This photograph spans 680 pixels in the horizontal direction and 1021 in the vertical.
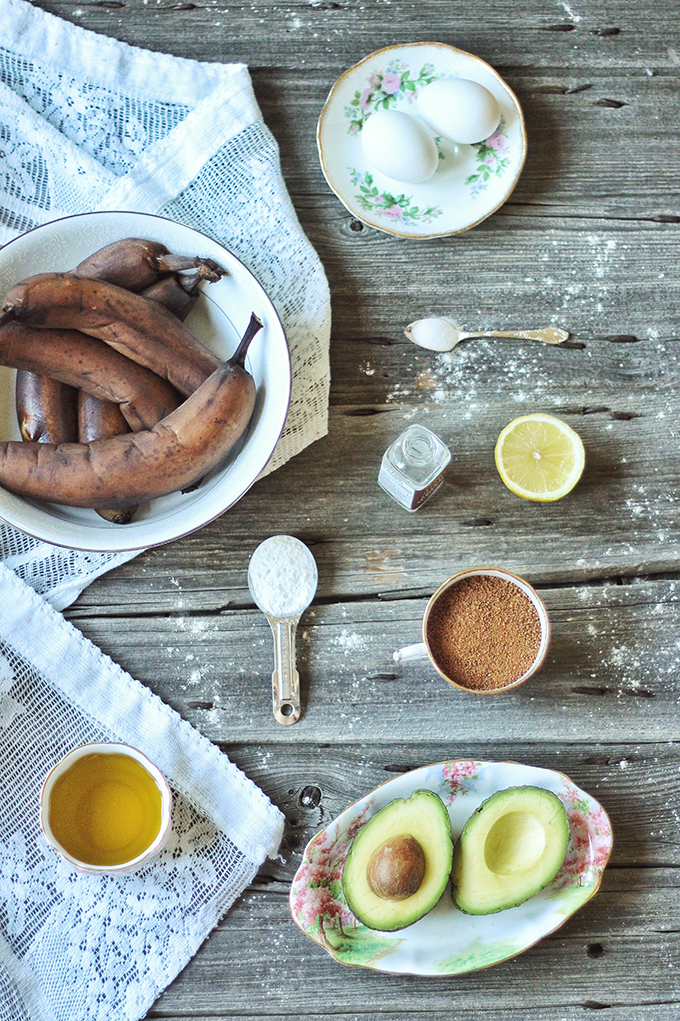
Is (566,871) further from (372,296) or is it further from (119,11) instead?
(119,11)

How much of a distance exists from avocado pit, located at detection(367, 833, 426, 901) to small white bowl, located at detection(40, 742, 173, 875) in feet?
0.78

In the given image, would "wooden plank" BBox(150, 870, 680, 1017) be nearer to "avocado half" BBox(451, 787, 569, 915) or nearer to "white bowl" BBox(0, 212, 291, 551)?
"avocado half" BBox(451, 787, 569, 915)

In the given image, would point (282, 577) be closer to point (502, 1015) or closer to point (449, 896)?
point (449, 896)

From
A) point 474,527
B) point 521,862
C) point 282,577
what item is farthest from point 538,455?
point 521,862

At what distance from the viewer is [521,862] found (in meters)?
0.93

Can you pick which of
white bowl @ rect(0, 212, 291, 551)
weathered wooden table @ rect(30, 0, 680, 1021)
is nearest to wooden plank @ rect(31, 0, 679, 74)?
weathered wooden table @ rect(30, 0, 680, 1021)

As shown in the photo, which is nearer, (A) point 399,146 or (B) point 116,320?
(B) point 116,320

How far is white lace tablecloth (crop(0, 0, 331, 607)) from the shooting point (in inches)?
39.8

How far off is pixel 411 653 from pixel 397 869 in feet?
0.78

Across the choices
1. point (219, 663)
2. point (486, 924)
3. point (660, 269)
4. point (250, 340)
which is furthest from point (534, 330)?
point (486, 924)

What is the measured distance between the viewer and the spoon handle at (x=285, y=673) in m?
0.99

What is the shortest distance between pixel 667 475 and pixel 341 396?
0.42 metres

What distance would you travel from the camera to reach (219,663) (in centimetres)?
101

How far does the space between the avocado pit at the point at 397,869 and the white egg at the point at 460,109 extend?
83 centimetres
